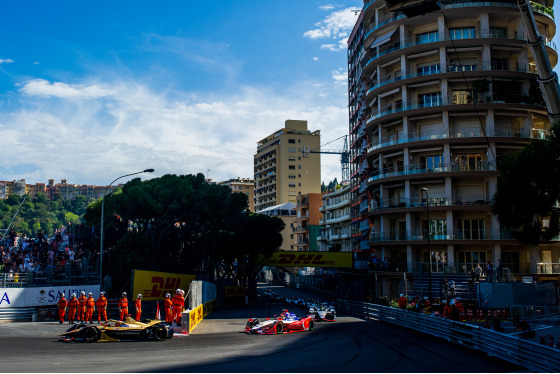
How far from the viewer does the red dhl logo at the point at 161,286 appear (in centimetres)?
3213

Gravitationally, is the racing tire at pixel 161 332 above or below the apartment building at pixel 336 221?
below

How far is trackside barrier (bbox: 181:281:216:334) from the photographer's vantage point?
77.5ft

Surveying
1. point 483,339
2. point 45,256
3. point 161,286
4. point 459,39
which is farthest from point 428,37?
point 45,256

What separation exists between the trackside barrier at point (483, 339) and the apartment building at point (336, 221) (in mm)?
54275

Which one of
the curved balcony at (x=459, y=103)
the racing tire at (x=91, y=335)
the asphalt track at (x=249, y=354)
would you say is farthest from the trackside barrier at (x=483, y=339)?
the curved balcony at (x=459, y=103)

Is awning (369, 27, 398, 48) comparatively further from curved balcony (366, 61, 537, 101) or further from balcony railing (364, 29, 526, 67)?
curved balcony (366, 61, 537, 101)

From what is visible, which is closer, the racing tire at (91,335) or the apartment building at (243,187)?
the racing tire at (91,335)

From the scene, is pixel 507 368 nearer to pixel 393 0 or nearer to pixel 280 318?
pixel 280 318

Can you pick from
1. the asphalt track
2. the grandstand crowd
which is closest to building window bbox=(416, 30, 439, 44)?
the asphalt track

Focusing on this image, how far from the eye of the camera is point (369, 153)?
5481 cm

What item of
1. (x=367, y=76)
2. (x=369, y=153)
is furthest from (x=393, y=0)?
(x=367, y=76)

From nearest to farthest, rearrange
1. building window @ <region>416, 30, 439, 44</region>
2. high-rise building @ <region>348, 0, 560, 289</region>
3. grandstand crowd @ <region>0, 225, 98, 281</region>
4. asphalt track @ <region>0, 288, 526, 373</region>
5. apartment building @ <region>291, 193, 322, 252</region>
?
asphalt track @ <region>0, 288, 526, 373</region> → grandstand crowd @ <region>0, 225, 98, 281</region> → high-rise building @ <region>348, 0, 560, 289</region> → building window @ <region>416, 30, 439, 44</region> → apartment building @ <region>291, 193, 322, 252</region>

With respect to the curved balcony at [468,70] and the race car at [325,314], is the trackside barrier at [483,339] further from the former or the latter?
the curved balcony at [468,70]

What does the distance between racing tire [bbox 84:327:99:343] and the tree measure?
2448 centimetres
